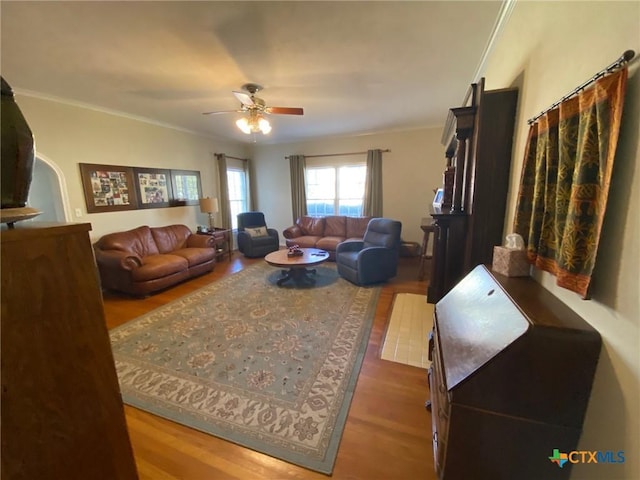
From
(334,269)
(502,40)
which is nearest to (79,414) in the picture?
(502,40)

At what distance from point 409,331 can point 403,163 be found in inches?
146

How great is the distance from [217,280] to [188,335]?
1610 millimetres

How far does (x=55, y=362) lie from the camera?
0.79m

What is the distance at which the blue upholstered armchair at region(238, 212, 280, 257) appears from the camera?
5.32m

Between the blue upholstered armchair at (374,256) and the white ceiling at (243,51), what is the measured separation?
1842mm

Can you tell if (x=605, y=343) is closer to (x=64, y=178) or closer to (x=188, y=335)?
(x=188, y=335)

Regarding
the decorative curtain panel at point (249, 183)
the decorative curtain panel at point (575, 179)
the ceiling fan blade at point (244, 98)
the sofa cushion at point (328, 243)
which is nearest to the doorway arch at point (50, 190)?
the ceiling fan blade at point (244, 98)

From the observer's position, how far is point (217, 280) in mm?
4078

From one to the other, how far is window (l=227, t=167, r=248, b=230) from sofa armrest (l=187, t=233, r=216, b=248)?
1.39 metres

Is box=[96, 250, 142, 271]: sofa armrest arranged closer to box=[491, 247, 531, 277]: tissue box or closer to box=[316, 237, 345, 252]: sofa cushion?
box=[316, 237, 345, 252]: sofa cushion

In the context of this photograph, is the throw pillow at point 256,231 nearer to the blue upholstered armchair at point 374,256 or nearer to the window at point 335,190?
the window at point 335,190

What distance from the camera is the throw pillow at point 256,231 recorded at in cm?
538

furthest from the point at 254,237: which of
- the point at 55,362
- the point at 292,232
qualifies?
the point at 55,362

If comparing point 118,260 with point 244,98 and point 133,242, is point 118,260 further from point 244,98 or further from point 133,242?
point 244,98
